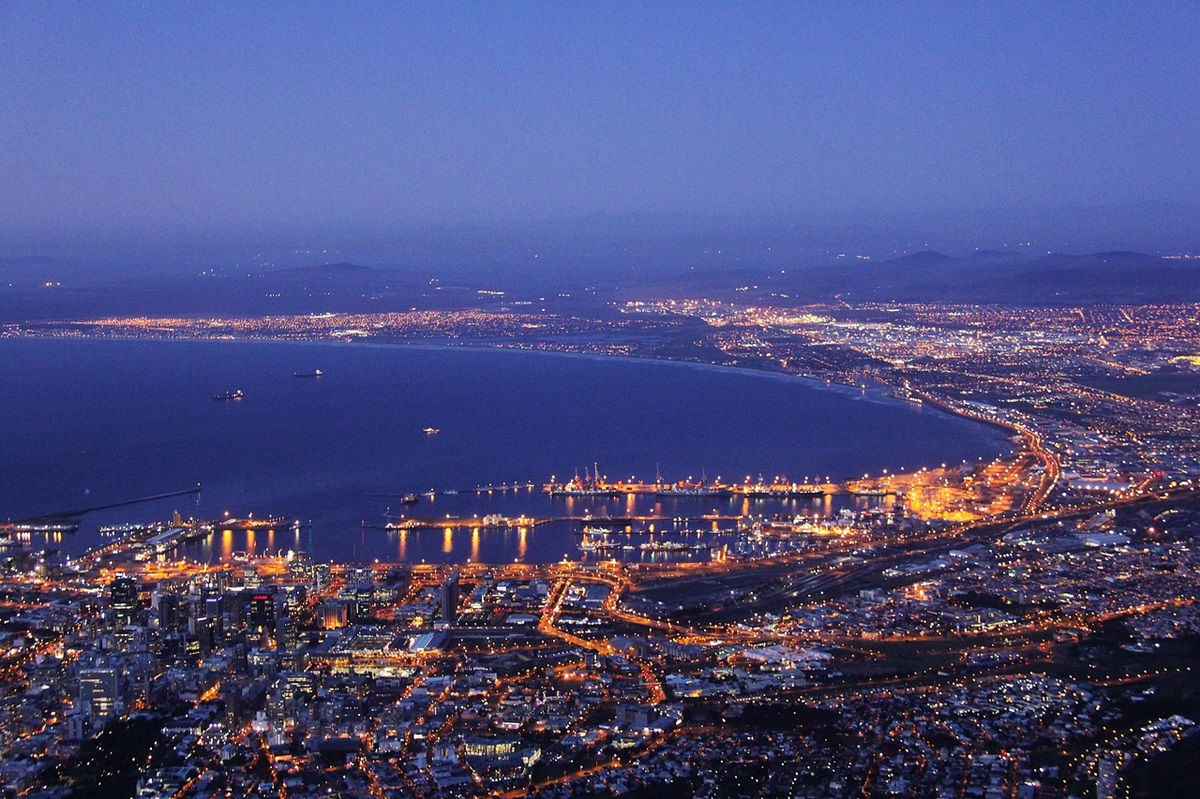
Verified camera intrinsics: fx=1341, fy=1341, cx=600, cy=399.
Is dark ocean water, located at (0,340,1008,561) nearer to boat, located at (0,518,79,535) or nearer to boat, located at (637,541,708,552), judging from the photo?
boat, located at (0,518,79,535)

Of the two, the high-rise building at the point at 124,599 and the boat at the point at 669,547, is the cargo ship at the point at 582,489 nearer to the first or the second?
the boat at the point at 669,547

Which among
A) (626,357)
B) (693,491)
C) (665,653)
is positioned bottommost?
(665,653)

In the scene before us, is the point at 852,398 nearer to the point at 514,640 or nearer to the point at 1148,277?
the point at 514,640

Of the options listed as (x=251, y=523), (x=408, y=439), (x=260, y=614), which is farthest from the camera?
(x=408, y=439)

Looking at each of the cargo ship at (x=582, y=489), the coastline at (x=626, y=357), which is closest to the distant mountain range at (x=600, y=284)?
the coastline at (x=626, y=357)

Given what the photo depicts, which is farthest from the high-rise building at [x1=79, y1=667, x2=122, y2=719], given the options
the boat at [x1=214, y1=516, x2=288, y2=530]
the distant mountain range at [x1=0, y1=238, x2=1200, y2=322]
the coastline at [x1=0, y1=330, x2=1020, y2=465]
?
the distant mountain range at [x1=0, y1=238, x2=1200, y2=322]

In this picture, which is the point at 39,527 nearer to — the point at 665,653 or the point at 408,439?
the point at 408,439

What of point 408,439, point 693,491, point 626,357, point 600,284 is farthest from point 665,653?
point 600,284

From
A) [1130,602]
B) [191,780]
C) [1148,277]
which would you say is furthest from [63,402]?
[1148,277]
